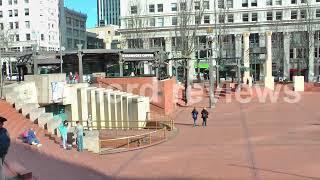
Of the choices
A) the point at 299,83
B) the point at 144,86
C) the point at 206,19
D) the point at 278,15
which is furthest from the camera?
the point at 206,19

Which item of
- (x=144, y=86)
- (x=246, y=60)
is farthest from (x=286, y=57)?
(x=144, y=86)

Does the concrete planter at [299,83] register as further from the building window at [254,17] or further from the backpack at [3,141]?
the backpack at [3,141]

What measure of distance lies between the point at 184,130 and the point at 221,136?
374cm

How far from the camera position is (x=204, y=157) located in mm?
19828

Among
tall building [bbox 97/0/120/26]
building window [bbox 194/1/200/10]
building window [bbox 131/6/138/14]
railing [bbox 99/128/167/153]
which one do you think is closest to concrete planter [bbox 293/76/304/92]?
building window [bbox 194/1/200/10]

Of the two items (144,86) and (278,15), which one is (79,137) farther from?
(278,15)

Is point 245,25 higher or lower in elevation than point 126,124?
higher

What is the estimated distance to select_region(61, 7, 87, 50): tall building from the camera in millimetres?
107806

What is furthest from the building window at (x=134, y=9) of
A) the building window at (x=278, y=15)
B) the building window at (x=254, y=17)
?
the building window at (x=278, y=15)

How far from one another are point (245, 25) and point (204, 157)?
69558 mm

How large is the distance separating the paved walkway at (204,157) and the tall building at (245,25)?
183 ft

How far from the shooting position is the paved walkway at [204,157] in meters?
16.3

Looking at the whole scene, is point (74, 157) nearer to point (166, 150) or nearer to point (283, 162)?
point (166, 150)

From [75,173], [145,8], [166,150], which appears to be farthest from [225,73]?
[75,173]
